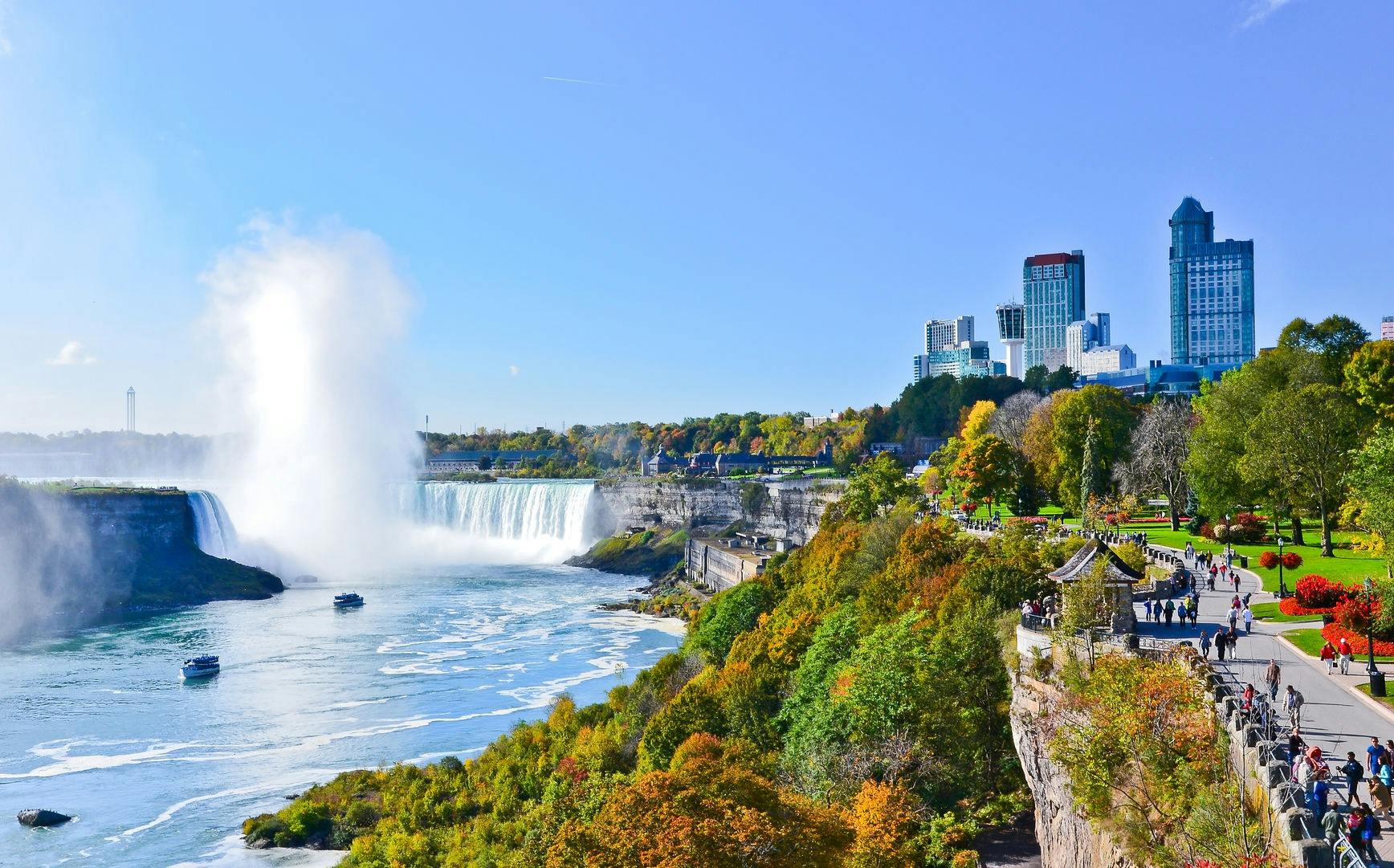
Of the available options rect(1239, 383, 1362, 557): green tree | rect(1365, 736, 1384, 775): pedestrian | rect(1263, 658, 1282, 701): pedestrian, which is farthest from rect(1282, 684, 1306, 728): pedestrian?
rect(1239, 383, 1362, 557): green tree

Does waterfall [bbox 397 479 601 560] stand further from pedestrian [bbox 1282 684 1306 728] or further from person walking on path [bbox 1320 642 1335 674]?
pedestrian [bbox 1282 684 1306 728]

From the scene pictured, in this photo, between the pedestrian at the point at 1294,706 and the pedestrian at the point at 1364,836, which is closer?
the pedestrian at the point at 1364,836

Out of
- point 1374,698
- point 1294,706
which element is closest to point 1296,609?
point 1374,698

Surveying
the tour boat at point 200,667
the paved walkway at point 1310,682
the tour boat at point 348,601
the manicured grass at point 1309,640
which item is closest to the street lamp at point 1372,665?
the paved walkway at point 1310,682

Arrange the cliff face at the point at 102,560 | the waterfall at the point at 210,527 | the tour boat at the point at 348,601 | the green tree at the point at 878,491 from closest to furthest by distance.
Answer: the green tree at the point at 878,491, the tour boat at the point at 348,601, the cliff face at the point at 102,560, the waterfall at the point at 210,527

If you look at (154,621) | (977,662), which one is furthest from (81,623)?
(977,662)

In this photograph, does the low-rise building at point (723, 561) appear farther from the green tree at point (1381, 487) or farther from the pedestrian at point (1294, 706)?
the pedestrian at point (1294, 706)
